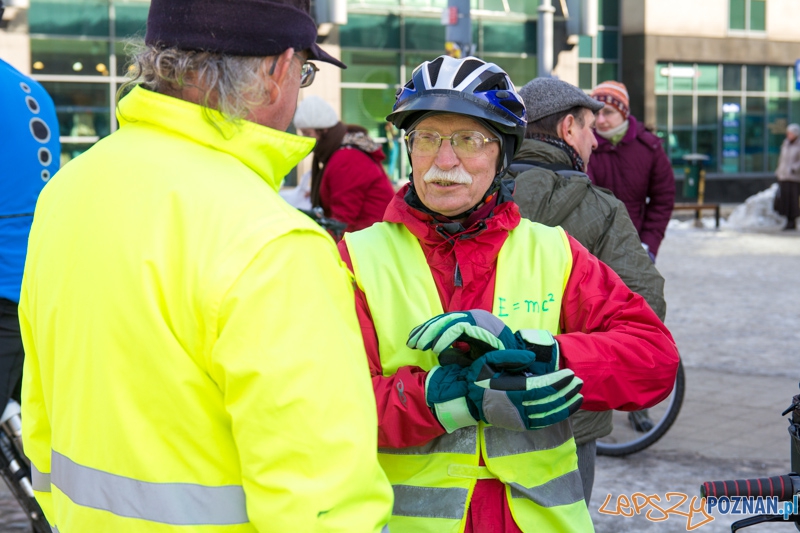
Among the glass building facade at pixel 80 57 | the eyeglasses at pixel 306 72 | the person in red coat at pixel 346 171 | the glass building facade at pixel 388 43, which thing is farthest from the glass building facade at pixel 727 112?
the eyeglasses at pixel 306 72

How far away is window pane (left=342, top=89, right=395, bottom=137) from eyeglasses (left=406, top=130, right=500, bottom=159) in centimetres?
2136

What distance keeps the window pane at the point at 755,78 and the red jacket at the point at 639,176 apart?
997 inches

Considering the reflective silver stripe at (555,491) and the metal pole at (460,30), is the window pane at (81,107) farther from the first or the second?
the reflective silver stripe at (555,491)

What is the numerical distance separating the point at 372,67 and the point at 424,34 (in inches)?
66.5

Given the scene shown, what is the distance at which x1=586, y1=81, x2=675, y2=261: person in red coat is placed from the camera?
667 cm

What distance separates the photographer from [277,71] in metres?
1.65

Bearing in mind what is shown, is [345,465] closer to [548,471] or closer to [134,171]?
[134,171]

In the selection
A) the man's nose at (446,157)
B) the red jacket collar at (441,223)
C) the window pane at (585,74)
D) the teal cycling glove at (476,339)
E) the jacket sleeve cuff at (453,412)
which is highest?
the window pane at (585,74)

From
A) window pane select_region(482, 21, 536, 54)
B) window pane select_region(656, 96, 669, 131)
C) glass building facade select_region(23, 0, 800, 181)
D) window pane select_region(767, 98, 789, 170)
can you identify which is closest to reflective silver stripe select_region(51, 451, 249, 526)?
glass building facade select_region(23, 0, 800, 181)

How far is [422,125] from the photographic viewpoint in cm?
255

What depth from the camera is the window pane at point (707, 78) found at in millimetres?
29531

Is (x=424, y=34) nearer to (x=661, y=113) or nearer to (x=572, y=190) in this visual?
(x=661, y=113)

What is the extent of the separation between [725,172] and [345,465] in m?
30.5

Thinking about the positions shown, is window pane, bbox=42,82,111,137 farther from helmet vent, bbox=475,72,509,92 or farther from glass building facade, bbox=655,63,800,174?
helmet vent, bbox=475,72,509,92
